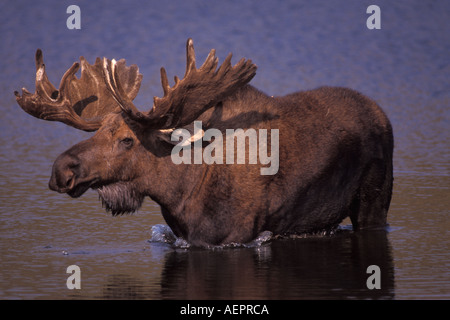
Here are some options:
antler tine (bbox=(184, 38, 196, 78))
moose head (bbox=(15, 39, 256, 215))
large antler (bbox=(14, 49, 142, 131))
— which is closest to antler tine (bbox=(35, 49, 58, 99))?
large antler (bbox=(14, 49, 142, 131))

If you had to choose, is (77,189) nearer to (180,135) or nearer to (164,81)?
(180,135)

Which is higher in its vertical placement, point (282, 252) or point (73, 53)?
point (73, 53)

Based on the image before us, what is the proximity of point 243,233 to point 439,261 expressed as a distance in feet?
7.79

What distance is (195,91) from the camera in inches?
511

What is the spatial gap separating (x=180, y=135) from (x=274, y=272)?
221cm

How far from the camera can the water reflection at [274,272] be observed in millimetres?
10922

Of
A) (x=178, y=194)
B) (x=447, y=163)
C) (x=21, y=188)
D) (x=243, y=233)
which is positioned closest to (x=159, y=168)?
(x=178, y=194)

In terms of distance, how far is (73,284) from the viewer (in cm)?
1141

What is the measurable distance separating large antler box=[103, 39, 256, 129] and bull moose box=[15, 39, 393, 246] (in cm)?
1

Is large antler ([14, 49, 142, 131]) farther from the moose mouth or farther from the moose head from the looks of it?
the moose mouth

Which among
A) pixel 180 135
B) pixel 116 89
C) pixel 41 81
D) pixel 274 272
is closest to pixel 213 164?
pixel 180 135

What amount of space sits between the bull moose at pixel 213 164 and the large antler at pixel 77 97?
18 mm

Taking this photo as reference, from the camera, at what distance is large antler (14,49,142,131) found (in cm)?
1356

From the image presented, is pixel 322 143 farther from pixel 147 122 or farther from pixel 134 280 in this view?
pixel 134 280
